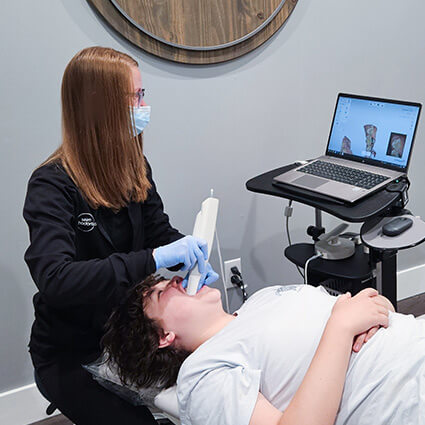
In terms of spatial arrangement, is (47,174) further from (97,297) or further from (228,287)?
(228,287)

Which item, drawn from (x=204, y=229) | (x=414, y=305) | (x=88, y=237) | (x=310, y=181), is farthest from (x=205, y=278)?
(x=414, y=305)

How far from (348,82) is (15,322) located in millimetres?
1541

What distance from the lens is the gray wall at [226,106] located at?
5.52 ft

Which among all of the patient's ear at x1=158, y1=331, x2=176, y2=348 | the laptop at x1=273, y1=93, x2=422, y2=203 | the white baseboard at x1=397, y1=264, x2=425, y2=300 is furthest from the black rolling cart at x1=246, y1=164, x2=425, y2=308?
the white baseboard at x1=397, y1=264, x2=425, y2=300

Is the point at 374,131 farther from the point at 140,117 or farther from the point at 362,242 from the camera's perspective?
the point at 140,117

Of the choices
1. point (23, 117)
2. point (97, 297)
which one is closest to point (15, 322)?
point (23, 117)

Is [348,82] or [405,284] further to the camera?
[405,284]

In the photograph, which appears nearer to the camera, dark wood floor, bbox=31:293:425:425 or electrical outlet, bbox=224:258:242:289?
electrical outlet, bbox=224:258:242:289

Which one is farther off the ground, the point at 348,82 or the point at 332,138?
the point at 348,82

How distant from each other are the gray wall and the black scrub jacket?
482mm

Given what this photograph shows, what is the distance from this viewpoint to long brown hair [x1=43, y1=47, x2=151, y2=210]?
1.26 meters

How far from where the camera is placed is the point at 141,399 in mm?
1275

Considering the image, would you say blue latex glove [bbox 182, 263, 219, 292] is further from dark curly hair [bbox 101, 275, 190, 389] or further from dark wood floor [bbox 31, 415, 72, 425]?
dark wood floor [bbox 31, 415, 72, 425]

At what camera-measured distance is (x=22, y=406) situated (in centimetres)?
194
